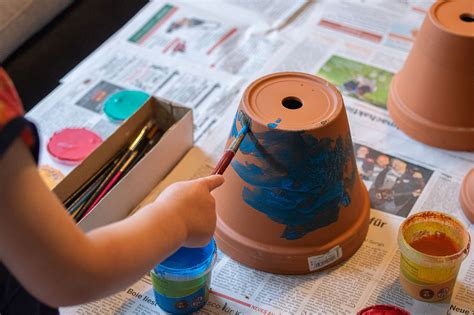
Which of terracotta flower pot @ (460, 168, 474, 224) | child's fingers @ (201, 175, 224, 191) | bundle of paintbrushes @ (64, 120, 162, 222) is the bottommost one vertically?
terracotta flower pot @ (460, 168, 474, 224)

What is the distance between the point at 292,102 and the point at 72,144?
15.3 inches

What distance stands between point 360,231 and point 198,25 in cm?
59

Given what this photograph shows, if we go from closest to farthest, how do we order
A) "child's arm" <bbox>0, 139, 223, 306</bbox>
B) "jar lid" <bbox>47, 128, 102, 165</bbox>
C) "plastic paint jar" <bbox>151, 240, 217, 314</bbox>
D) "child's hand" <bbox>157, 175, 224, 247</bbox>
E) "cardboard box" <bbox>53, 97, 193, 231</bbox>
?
"child's arm" <bbox>0, 139, 223, 306</bbox>, "child's hand" <bbox>157, 175, 224, 247</bbox>, "plastic paint jar" <bbox>151, 240, 217, 314</bbox>, "cardboard box" <bbox>53, 97, 193, 231</bbox>, "jar lid" <bbox>47, 128, 102, 165</bbox>

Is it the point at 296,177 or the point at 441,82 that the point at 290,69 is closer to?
the point at 441,82

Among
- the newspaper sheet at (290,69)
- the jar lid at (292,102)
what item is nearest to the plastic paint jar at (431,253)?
the newspaper sheet at (290,69)

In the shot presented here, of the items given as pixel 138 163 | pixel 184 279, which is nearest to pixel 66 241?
pixel 184 279

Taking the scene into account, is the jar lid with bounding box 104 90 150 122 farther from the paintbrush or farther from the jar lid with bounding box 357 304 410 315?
the jar lid with bounding box 357 304 410 315

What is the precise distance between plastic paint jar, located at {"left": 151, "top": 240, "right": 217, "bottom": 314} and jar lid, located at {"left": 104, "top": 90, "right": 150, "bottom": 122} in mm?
361

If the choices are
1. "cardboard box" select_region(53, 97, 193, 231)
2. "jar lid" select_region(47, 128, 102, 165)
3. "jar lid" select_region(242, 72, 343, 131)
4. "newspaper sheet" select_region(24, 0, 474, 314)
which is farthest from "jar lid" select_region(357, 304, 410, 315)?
"jar lid" select_region(47, 128, 102, 165)

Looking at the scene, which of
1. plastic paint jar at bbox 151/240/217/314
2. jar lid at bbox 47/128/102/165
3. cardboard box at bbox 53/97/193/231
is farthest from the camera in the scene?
jar lid at bbox 47/128/102/165

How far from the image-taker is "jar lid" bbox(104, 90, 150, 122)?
1066 millimetres

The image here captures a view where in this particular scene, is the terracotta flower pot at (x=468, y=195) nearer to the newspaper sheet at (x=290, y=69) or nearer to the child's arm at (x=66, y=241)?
the newspaper sheet at (x=290, y=69)

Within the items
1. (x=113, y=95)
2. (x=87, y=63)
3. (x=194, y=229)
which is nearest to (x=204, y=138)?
Answer: (x=113, y=95)

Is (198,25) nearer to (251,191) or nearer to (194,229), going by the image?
(251,191)
